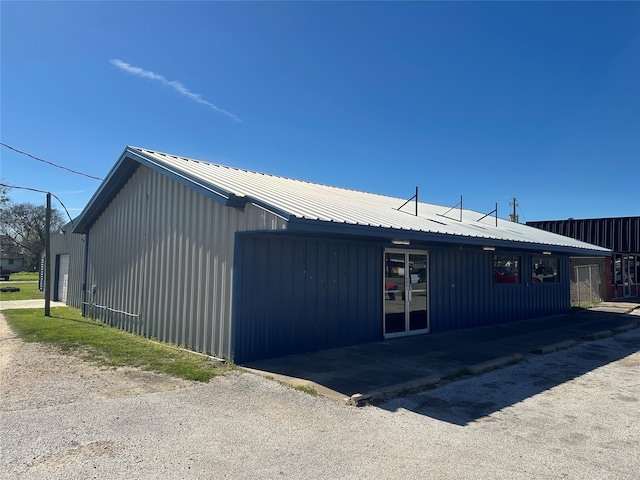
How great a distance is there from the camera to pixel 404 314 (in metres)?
11.0

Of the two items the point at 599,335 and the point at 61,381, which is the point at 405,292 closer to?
the point at 599,335

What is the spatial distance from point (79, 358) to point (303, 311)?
13.1 ft

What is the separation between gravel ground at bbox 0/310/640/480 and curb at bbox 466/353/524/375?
293 millimetres

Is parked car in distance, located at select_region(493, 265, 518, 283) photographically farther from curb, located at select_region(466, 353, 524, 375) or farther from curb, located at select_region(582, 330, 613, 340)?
curb, located at select_region(466, 353, 524, 375)

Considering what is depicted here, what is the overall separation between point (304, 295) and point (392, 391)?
3119mm

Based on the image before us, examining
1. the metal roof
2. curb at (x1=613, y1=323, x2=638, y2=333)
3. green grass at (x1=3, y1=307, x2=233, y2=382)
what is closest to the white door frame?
the metal roof

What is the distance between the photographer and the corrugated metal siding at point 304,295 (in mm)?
7992

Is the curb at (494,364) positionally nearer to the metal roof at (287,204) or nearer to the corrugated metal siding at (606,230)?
the metal roof at (287,204)

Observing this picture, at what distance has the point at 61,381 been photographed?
257 inches

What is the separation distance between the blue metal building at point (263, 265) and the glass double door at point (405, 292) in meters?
0.03

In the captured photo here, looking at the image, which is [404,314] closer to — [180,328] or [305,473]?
[180,328]

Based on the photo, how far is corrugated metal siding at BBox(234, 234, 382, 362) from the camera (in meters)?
7.99

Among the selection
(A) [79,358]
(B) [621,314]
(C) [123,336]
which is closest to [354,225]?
(A) [79,358]

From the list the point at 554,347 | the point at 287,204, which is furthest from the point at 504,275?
the point at 287,204
